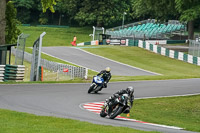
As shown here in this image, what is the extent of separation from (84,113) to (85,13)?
67112 millimetres

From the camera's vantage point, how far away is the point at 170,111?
2031cm

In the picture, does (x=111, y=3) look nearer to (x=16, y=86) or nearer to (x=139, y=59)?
(x=139, y=59)

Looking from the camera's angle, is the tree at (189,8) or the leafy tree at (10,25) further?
the tree at (189,8)

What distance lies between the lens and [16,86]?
25.1m

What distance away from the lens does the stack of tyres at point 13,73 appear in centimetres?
2842

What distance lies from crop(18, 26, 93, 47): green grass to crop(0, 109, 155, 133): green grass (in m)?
60.5

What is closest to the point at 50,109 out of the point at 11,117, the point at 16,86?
the point at 11,117

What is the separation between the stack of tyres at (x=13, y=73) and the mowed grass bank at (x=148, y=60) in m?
14.3

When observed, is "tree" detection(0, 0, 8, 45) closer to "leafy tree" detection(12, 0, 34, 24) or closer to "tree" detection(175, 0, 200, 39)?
"tree" detection(175, 0, 200, 39)

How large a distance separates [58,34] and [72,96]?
5907cm

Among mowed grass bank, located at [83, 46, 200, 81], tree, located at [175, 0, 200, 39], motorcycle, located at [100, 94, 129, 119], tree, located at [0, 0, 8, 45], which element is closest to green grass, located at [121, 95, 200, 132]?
motorcycle, located at [100, 94, 129, 119]

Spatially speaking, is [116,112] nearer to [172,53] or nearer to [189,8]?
[172,53]

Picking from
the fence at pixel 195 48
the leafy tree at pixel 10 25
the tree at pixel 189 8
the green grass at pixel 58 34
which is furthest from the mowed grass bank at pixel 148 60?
the green grass at pixel 58 34

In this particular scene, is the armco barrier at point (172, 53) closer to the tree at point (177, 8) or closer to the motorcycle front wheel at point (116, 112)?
the tree at point (177, 8)
